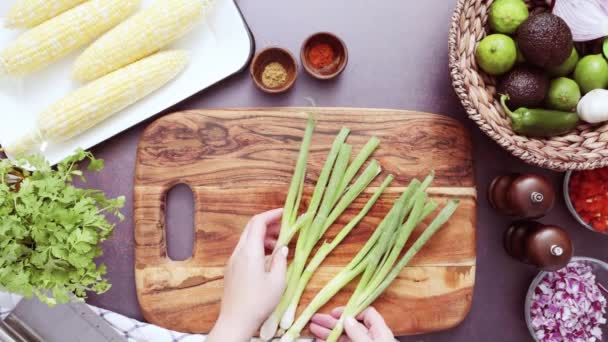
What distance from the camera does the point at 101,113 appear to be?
4.60 feet

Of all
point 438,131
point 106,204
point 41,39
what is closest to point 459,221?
point 438,131

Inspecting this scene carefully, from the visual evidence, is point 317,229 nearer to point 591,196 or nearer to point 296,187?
point 296,187

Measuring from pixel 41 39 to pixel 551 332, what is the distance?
5.16 ft

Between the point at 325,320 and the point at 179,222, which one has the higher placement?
the point at 179,222

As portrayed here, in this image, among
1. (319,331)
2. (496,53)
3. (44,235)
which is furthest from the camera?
(319,331)

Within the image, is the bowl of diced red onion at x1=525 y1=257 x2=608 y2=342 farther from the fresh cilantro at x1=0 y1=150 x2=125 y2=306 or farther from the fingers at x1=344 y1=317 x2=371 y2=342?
the fresh cilantro at x1=0 y1=150 x2=125 y2=306

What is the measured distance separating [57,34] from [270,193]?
0.69 m

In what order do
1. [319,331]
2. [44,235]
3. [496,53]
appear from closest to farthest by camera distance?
[44,235]
[496,53]
[319,331]

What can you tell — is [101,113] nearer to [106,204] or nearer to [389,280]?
[106,204]

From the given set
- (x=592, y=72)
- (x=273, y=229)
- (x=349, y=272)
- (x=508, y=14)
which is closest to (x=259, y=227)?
(x=273, y=229)

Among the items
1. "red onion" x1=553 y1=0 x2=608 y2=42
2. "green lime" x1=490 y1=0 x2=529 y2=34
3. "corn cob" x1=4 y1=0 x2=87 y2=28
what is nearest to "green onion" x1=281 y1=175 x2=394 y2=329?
"green lime" x1=490 y1=0 x2=529 y2=34

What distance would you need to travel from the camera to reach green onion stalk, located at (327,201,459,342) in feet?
4.41

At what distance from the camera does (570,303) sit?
143 cm

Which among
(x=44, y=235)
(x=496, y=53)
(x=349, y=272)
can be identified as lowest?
(x=349, y=272)
